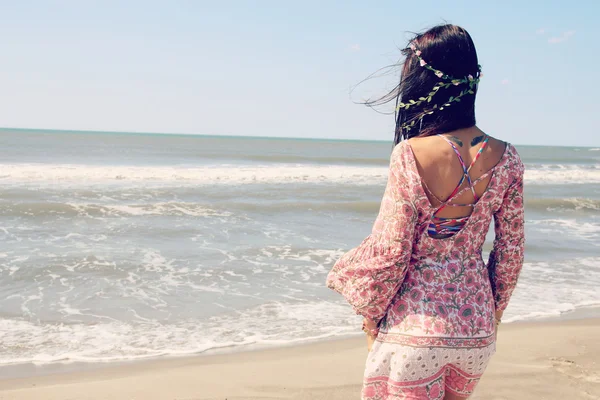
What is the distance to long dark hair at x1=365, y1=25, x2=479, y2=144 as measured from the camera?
1.82m

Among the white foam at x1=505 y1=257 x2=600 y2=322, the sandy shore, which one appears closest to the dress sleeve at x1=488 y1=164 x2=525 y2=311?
the sandy shore

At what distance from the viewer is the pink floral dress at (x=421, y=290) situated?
173 cm

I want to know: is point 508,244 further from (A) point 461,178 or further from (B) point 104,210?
(B) point 104,210

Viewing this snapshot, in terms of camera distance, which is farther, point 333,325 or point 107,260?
point 107,260

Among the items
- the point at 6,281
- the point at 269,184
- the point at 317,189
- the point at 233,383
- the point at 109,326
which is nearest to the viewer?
the point at 233,383

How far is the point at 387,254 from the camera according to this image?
5.67 ft

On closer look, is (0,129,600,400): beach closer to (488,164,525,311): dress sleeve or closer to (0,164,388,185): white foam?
(488,164,525,311): dress sleeve

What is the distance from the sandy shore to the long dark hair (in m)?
2.63

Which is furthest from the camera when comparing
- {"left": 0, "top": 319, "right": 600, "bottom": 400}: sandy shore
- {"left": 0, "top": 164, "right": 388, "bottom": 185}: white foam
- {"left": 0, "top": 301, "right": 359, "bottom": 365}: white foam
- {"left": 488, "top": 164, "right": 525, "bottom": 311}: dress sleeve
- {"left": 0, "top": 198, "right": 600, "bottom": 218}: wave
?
{"left": 0, "top": 164, "right": 388, "bottom": 185}: white foam

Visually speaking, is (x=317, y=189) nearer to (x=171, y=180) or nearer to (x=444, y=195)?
(x=171, y=180)

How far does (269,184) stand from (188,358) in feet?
49.8

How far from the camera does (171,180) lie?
19844 millimetres

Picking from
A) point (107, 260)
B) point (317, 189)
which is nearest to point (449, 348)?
point (107, 260)

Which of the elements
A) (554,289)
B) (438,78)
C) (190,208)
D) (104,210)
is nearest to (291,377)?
(438,78)
